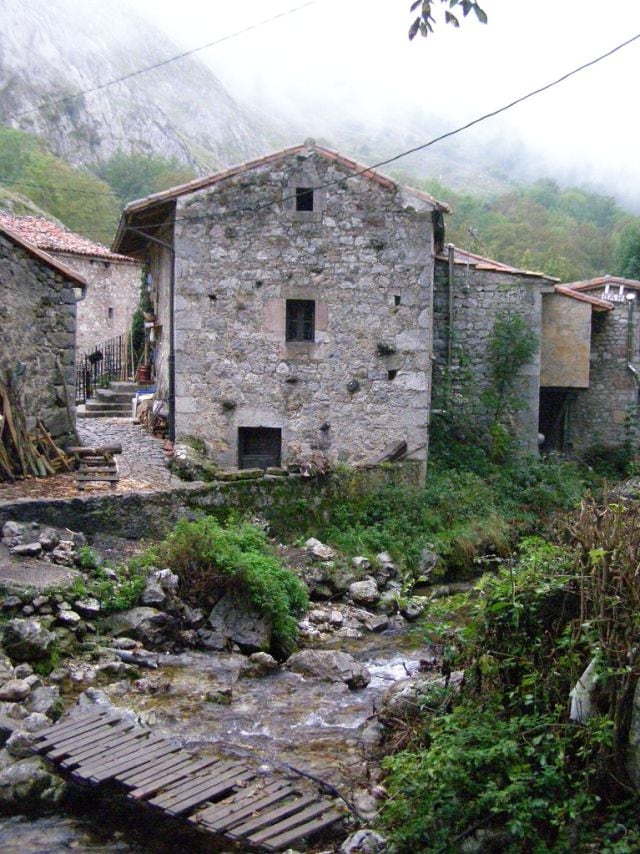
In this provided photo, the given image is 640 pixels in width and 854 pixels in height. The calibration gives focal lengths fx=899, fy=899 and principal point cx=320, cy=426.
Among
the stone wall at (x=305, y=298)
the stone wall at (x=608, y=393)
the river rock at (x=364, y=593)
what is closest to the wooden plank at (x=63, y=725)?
the river rock at (x=364, y=593)

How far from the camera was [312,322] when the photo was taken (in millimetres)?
14766

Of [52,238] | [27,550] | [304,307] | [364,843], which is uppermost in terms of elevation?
[52,238]

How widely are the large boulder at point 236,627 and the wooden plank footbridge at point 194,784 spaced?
2.64 meters

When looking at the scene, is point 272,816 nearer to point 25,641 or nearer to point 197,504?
point 25,641

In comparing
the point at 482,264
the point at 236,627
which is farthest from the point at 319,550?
the point at 482,264

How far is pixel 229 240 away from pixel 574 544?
31.6 ft

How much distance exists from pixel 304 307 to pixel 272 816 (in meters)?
10.2

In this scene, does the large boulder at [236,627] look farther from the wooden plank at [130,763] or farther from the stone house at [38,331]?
the stone house at [38,331]

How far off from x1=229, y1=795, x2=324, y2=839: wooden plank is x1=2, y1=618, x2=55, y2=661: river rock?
3131 millimetres

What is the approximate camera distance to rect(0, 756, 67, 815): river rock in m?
5.81

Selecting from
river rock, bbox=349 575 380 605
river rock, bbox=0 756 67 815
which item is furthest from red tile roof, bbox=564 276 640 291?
river rock, bbox=0 756 67 815

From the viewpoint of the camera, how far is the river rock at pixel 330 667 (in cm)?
863

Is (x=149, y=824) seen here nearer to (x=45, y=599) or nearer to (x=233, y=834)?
(x=233, y=834)

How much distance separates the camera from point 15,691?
7.07m
